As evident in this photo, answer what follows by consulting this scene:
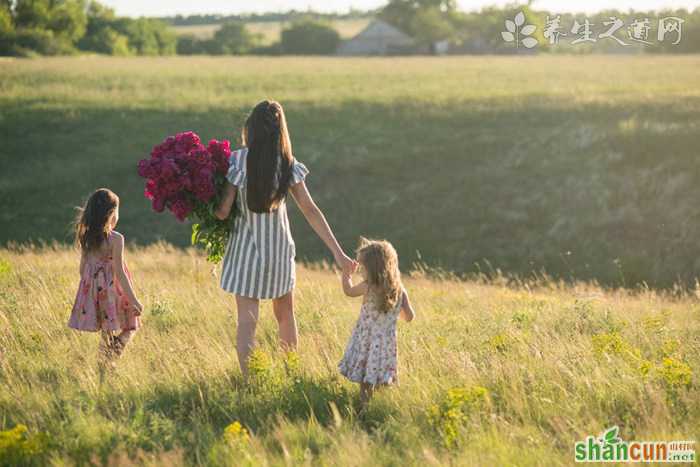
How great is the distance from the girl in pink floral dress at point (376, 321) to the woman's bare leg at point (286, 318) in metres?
0.70

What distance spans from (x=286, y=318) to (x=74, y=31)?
224ft

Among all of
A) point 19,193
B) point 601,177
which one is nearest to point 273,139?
point 601,177

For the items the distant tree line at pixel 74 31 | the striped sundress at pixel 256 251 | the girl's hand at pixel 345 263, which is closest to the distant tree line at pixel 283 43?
the distant tree line at pixel 74 31

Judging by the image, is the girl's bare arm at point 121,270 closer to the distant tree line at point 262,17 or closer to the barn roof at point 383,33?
the barn roof at point 383,33

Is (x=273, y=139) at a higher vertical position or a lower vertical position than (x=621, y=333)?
higher

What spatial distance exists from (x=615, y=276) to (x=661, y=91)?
1466 cm

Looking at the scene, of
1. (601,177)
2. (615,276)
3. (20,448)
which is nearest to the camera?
(20,448)

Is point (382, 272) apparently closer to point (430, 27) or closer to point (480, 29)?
point (430, 27)

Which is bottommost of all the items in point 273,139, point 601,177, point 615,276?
point 615,276

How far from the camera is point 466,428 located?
404 centimetres

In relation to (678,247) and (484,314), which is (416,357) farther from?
(678,247)

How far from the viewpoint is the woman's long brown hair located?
4.91m

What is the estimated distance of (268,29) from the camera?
132 m

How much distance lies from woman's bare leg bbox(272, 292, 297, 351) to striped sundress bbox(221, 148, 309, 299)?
0.50 feet
